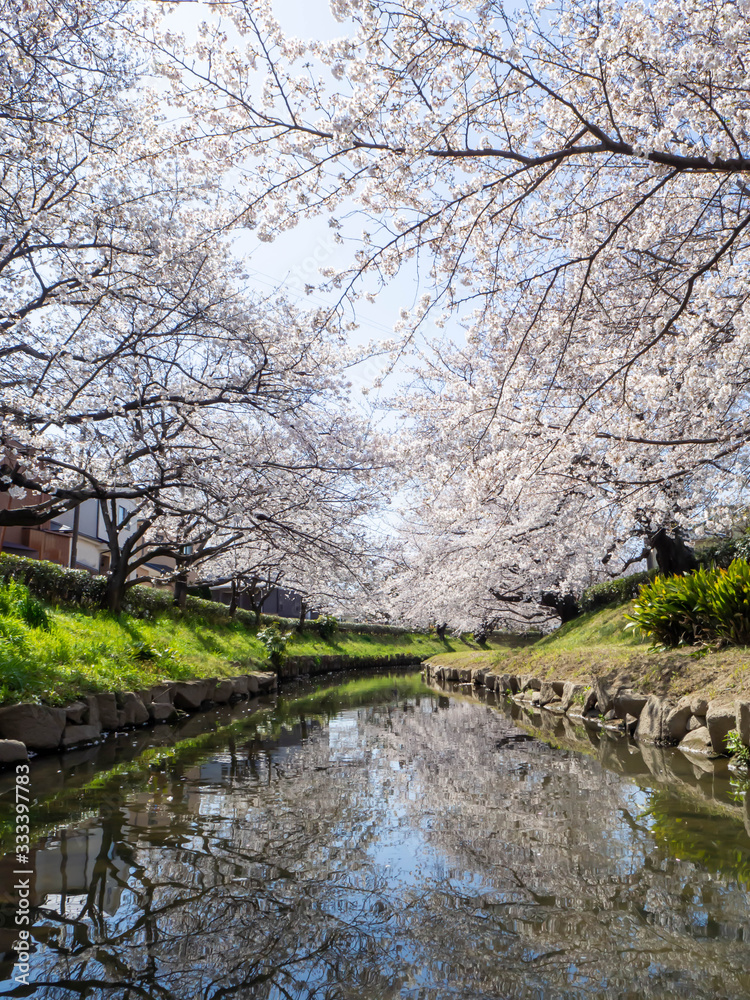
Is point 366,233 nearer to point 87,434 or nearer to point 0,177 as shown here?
point 0,177

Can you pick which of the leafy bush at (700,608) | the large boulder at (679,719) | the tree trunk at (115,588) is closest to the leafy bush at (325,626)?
the tree trunk at (115,588)

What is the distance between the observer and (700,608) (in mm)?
8766

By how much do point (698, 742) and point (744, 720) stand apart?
113 cm

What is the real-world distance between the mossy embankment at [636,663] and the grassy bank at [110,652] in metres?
7.37

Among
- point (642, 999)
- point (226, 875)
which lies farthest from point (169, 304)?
point (642, 999)

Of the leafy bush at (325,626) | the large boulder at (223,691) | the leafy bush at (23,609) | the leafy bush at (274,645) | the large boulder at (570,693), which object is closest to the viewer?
the leafy bush at (23,609)

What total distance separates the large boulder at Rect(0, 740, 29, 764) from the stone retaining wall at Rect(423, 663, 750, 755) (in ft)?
23.1

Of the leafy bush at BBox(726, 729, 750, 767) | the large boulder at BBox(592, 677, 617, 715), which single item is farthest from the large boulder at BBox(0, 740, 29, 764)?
the large boulder at BBox(592, 677, 617, 715)

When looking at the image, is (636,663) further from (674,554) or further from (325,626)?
(325,626)

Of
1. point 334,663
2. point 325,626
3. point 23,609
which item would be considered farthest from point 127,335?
point 325,626

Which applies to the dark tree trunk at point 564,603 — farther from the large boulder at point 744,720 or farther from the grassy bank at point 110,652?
the large boulder at point 744,720

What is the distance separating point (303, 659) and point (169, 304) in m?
17.7

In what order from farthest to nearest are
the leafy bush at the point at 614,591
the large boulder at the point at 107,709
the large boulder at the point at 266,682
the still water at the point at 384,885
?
the leafy bush at the point at 614,591 → the large boulder at the point at 266,682 → the large boulder at the point at 107,709 → the still water at the point at 384,885

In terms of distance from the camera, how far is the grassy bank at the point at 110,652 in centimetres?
713
